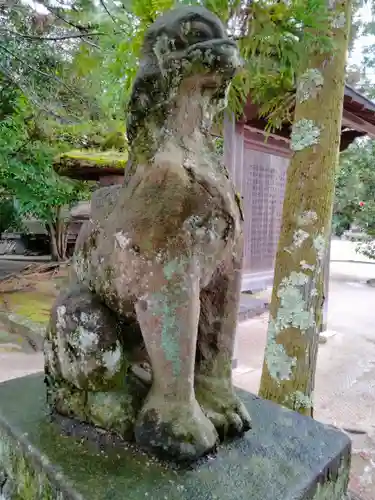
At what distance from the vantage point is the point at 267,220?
392cm

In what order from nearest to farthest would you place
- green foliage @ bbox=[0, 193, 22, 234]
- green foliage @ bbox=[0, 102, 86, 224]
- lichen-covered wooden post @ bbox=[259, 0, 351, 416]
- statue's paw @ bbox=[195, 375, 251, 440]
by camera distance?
statue's paw @ bbox=[195, 375, 251, 440]
lichen-covered wooden post @ bbox=[259, 0, 351, 416]
green foliage @ bbox=[0, 102, 86, 224]
green foliage @ bbox=[0, 193, 22, 234]

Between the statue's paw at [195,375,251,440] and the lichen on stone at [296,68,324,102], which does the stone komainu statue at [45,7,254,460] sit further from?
the lichen on stone at [296,68,324,102]

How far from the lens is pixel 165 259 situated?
0.82 meters

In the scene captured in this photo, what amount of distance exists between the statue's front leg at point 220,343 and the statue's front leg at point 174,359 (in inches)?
4.7

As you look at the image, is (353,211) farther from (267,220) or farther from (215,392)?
(215,392)

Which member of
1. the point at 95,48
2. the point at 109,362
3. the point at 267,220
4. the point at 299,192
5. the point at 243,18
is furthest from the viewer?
the point at 267,220

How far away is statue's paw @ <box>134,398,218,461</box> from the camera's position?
81 centimetres

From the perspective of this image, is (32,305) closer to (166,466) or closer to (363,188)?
(166,466)

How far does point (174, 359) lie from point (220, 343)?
19cm

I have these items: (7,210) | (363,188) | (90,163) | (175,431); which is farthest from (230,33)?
(363,188)

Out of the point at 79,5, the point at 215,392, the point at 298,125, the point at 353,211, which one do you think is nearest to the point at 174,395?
the point at 215,392

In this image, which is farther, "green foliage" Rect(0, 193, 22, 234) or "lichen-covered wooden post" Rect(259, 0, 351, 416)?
"green foliage" Rect(0, 193, 22, 234)

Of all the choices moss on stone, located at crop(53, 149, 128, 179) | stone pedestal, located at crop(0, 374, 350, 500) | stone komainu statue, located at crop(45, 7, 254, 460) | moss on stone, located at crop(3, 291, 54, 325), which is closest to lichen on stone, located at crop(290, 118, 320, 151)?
stone komainu statue, located at crop(45, 7, 254, 460)

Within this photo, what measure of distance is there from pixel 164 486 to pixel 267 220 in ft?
10.9
